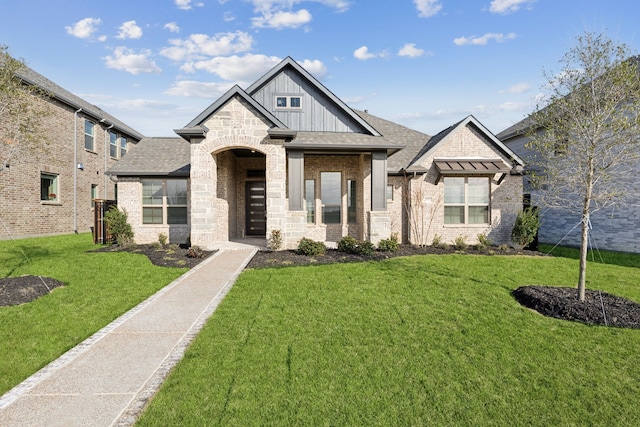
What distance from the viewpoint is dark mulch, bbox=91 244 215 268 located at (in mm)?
9698

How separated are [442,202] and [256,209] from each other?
27.7ft

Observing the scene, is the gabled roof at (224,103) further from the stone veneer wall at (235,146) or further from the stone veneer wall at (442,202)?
the stone veneer wall at (442,202)

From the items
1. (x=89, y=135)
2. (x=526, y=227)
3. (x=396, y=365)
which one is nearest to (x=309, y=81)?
(x=526, y=227)

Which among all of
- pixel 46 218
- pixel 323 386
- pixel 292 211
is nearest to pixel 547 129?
pixel 323 386

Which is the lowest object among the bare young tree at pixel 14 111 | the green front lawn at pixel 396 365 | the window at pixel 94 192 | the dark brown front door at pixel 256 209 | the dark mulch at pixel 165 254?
A: the green front lawn at pixel 396 365

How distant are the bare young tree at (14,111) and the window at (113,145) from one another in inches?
651

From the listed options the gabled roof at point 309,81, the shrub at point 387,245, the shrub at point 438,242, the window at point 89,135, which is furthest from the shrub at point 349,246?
the window at point 89,135

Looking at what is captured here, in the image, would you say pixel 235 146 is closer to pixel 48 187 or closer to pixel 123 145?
pixel 48 187

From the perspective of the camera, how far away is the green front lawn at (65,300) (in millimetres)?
4176

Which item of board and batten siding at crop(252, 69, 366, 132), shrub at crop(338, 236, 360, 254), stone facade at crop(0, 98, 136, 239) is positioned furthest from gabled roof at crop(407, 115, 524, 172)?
stone facade at crop(0, 98, 136, 239)

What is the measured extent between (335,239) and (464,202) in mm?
5753

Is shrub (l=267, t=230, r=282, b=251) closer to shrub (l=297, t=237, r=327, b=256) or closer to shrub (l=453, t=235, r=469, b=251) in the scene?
shrub (l=297, t=237, r=327, b=256)

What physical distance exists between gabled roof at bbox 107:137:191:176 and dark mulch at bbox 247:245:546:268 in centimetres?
604

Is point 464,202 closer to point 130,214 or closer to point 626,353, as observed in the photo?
point 626,353
